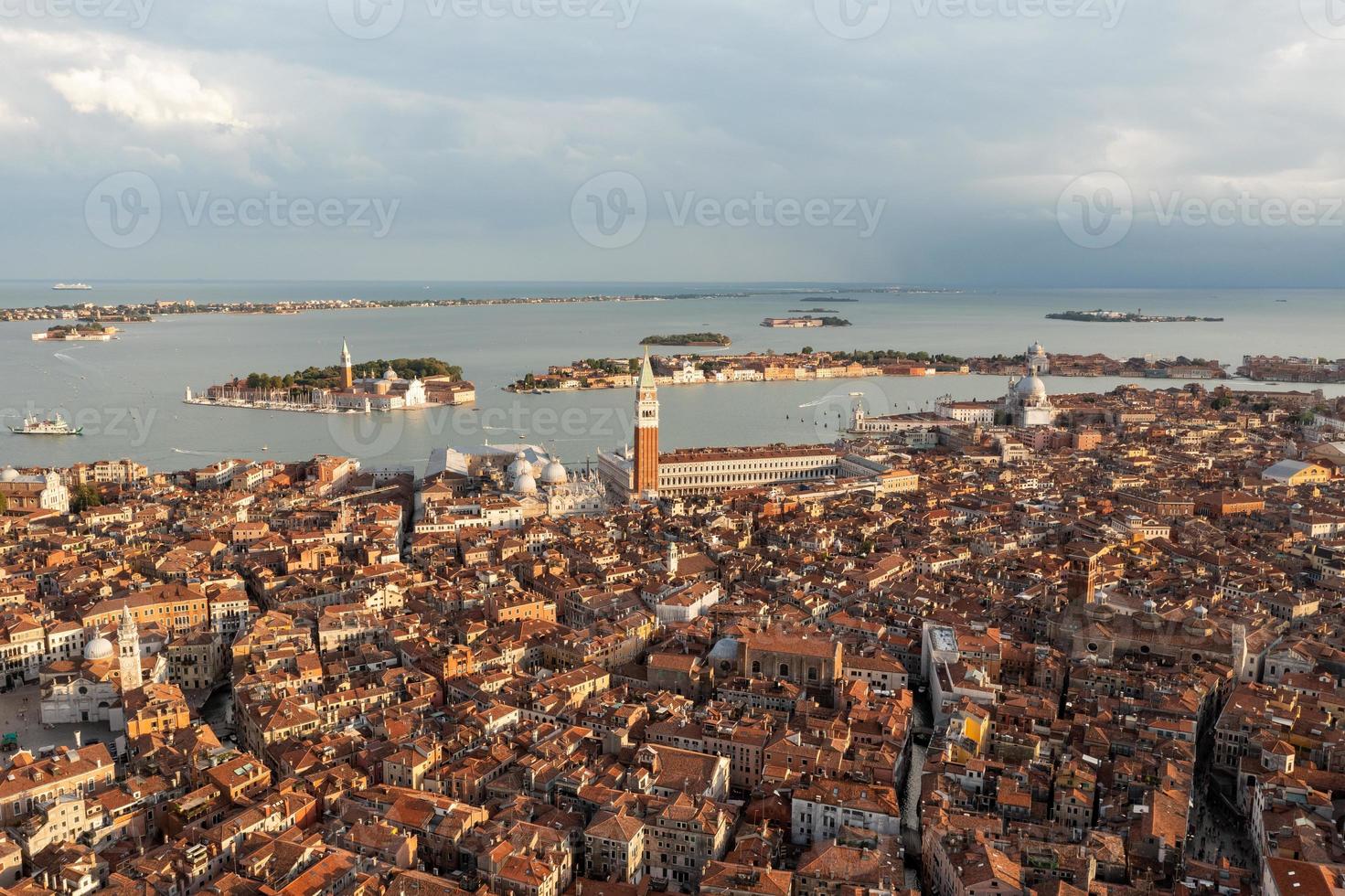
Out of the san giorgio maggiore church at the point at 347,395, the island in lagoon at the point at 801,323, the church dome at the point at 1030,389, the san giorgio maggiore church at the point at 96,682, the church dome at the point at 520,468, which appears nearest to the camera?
the san giorgio maggiore church at the point at 96,682

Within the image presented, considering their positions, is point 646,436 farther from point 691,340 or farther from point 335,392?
point 691,340

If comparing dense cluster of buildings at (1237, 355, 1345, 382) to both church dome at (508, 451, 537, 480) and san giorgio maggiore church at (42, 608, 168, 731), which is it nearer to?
church dome at (508, 451, 537, 480)

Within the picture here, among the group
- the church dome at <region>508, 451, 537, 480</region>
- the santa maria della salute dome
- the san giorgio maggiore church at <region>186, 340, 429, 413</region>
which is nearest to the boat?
the san giorgio maggiore church at <region>186, 340, 429, 413</region>

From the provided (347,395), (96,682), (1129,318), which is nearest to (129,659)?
(96,682)

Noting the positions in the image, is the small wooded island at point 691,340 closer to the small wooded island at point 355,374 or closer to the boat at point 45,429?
the small wooded island at point 355,374

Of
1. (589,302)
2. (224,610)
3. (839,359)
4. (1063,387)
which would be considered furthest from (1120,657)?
(589,302)

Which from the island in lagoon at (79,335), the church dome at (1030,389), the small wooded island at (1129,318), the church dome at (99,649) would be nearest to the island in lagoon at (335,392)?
the island in lagoon at (79,335)
